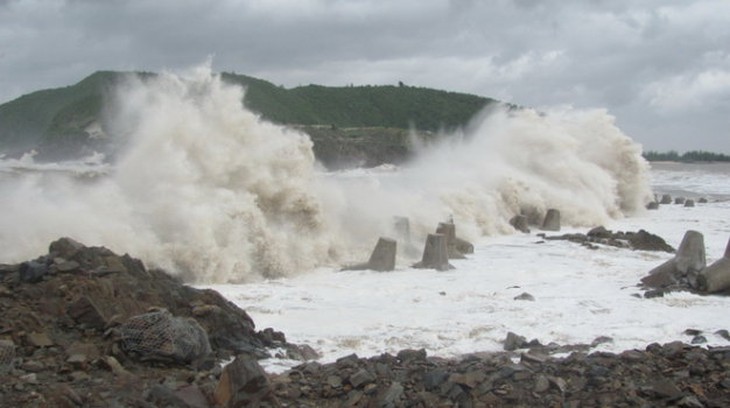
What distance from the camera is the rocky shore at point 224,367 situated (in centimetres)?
593

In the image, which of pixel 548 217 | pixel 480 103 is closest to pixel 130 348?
pixel 548 217

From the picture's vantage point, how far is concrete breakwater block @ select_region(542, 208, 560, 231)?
23.6 metres

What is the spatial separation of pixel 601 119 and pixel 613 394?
101 feet

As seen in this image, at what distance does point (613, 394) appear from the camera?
653cm

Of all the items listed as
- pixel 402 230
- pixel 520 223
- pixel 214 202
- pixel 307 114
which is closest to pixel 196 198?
pixel 214 202

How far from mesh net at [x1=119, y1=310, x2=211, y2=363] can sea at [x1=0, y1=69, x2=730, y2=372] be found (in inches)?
32.4

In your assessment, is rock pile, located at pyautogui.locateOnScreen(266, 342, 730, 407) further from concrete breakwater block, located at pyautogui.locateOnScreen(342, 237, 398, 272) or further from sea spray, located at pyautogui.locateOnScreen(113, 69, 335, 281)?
concrete breakwater block, located at pyautogui.locateOnScreen(342, 237, 398, 272)

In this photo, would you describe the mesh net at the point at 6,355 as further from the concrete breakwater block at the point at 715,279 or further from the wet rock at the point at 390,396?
the concrete breakwater block at the point at 715,279

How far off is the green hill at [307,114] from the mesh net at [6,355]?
33.6 meters

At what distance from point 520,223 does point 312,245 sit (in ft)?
30.2

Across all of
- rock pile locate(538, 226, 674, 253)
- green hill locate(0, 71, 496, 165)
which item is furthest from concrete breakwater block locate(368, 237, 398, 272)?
green hill locate(0, 71, 496, 165)

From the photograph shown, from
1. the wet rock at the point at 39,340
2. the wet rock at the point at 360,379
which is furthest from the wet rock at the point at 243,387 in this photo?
the wet rock at the point at 39,340

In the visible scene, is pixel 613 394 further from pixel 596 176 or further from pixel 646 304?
pixel 596 176

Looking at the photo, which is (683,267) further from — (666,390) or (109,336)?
(109,336)
